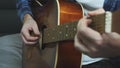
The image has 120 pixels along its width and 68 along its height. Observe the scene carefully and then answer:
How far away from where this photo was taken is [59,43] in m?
0.92

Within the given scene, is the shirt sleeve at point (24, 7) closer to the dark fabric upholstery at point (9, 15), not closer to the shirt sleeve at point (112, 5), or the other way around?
the shirt sleeve at point (112, 5)

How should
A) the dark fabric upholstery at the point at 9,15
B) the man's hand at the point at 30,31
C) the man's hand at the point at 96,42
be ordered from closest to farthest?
the man's hand at the point at 96,42
the man's hand at the point at 30,31
the dark fabric upholstery at the point at 9,15

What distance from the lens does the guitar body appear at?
0.92 meters

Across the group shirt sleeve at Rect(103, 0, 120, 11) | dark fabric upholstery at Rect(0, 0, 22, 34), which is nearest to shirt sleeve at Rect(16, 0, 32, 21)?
shirt sleeve at Rect(103, 0, 120, 11)

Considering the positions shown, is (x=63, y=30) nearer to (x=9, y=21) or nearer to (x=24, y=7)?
(x=24, y=7)

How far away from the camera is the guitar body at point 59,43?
917 mm

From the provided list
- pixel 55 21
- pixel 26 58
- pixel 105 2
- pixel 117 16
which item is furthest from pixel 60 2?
pixel 117 16

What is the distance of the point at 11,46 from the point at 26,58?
0.81 ft

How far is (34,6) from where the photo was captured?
1.22 m

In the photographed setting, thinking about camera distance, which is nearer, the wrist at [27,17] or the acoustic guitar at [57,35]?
the acoustic guitar at [57,35]

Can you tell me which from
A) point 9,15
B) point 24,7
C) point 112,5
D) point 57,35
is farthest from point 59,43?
point 9,15

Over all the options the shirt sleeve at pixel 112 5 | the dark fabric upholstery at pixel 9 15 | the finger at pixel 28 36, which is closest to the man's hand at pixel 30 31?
the finger at pixel 28 36

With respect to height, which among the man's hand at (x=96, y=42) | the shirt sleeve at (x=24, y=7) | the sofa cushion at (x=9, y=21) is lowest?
the sofa cushion at (x=9, y=21)

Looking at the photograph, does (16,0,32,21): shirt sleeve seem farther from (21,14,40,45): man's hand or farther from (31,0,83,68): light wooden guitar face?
(31,0,83,68): light wooden guitar face
